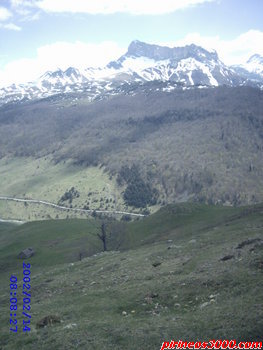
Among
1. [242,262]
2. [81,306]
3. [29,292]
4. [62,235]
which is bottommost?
[62,235]

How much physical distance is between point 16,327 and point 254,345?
Answer: 68.9 ft

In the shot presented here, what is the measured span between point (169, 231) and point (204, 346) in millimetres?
76799

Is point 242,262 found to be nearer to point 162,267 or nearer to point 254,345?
point 162,267

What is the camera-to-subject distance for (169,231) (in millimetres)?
98000

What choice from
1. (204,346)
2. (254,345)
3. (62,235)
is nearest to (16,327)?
(204,346)

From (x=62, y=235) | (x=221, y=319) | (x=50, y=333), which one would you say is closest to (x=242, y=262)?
(x=221, y=319)

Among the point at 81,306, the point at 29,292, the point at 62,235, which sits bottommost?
the point at 62,235

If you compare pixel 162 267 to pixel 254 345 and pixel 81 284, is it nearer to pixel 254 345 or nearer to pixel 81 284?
pixel 81 284

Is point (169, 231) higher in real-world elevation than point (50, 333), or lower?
lower

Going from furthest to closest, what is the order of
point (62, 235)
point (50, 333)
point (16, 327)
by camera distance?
point (62, 235) → point (16, 327) → point (50, 333)

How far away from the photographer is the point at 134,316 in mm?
29609

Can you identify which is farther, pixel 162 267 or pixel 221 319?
pixel 162 267

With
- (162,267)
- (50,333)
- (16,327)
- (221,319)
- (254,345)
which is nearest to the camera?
(254,345)

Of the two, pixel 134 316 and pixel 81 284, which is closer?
pixel 134 316
